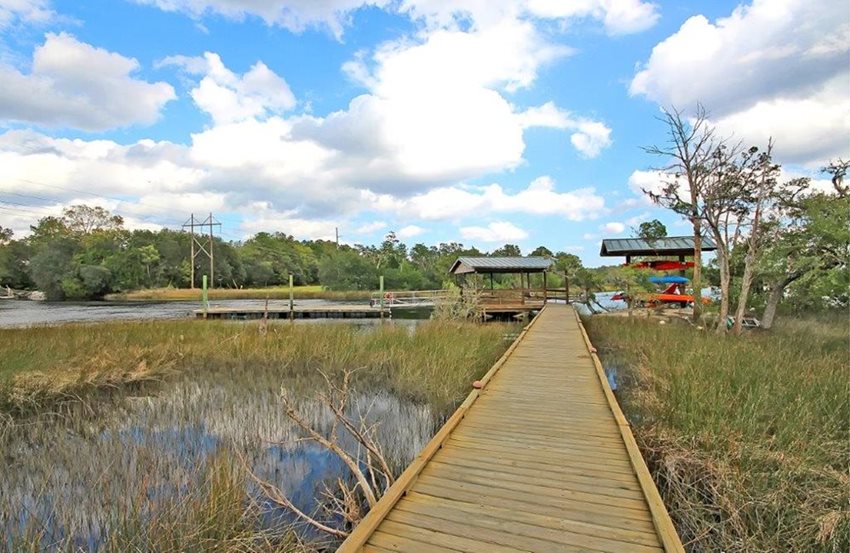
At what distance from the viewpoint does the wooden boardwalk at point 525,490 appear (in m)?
2.69

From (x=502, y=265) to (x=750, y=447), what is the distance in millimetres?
21576

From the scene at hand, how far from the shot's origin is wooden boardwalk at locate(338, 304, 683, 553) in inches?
106

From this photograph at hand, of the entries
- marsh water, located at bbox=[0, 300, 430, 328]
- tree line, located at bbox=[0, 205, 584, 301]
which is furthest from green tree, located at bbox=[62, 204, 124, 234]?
marsh water, located at bbox=[0, 300, 430, 328]

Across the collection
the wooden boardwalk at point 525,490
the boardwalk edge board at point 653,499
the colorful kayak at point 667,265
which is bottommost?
the wooden boardwalk at point 525,490

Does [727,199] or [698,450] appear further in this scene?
[727,199]

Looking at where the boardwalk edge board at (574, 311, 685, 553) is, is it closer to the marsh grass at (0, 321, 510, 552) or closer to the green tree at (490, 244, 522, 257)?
the marsh grass at (0, 321, 510, 552)

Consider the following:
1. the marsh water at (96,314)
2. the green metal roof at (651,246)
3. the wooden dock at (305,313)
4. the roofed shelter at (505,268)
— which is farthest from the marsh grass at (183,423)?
the wooden dock at (305,313)

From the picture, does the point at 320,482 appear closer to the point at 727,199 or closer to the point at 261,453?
the point at 261,453

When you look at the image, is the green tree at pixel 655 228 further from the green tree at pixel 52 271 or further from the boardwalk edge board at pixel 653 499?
the green tree at pixel 52 271

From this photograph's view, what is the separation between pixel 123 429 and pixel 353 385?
3950 mm

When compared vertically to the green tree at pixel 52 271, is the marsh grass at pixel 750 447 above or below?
below

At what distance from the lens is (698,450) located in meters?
4.41

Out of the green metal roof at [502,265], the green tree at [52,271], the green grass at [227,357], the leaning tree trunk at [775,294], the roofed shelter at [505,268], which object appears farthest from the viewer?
the green tree at [52,271]

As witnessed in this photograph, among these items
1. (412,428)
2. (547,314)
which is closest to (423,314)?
(547,314)
